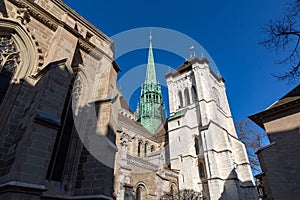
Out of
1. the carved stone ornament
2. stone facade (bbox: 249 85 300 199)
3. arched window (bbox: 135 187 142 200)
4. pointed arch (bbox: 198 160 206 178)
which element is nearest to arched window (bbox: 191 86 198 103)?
pointed arch (bbox: 198 160 206 178)

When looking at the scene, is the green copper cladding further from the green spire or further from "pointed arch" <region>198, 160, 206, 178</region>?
"pointed arch" <region>198, 160, 206, 178</region>

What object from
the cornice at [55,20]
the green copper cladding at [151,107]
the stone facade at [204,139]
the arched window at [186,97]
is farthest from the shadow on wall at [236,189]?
the cornice at [55,20]

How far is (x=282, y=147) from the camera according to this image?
1005cm

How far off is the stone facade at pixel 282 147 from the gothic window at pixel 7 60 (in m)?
11.6

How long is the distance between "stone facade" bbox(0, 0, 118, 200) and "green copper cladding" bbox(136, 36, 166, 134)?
2747 centimetres

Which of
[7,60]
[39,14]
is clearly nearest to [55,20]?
[39,14]

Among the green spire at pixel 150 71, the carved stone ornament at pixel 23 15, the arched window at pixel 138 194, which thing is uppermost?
the green spire at pixel 150 71

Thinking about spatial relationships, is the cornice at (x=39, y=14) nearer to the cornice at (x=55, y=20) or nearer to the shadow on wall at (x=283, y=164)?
the cornice at (x=55, y=20)

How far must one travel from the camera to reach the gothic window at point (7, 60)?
5.81 metres

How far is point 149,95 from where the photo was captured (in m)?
40.1

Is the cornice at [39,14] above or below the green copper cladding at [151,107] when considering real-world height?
below

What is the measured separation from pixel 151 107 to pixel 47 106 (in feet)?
Answer: 108

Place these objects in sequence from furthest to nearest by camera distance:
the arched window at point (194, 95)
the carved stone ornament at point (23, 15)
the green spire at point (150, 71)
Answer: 1. the green spire at point (150, 71)
2. the arched window at point (194, 95)
3. the carved stone ornament at point (23, 15)

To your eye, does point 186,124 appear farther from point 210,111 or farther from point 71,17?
point 71,17
